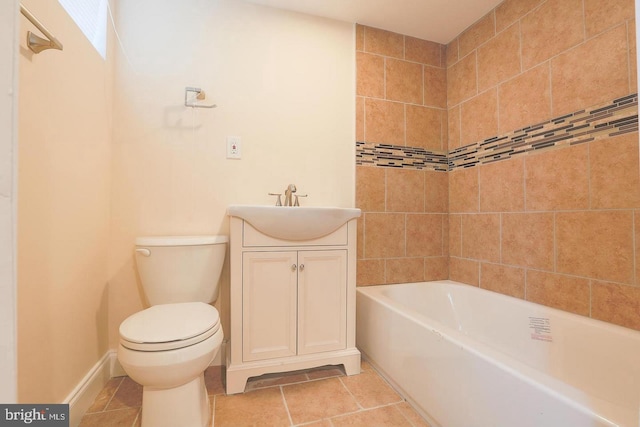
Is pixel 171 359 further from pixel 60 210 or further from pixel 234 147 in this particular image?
pixel 234 147

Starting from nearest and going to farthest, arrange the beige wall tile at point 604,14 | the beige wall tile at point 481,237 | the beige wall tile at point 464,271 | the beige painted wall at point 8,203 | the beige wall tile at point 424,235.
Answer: the beige painted wall at point 8,203 → the beige wall tile at point 604,14 → the beige wall tile at point 481,237 → the beige wall tile at point 464,271 → the beige wall tile at point 424,235

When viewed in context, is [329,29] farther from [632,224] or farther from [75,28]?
[632,224]

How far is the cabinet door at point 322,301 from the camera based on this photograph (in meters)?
1.47

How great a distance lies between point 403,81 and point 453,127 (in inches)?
19.2

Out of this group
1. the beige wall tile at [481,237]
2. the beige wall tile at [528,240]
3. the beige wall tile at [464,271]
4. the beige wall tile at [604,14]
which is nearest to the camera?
the beige wall tile at [604,14]

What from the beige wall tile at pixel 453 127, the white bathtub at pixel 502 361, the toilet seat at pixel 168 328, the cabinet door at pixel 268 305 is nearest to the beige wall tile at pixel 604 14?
the beige wall tile at pixel 453 127

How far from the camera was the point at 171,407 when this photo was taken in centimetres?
105

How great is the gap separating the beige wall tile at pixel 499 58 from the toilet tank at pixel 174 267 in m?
1.87

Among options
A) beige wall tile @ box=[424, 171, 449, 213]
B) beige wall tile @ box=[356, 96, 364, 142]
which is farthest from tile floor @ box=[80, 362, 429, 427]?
beige wall tile @ box=[356, 96, 364, 142]

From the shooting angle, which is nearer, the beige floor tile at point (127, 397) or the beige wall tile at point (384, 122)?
the beige floor tile at point (127, 397)

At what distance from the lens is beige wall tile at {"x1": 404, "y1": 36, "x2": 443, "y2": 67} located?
2.01 m

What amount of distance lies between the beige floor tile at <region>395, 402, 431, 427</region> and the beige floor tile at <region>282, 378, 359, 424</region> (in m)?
0.20

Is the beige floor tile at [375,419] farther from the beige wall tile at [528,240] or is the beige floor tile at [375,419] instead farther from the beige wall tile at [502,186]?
the beige wall tile at [502,186]

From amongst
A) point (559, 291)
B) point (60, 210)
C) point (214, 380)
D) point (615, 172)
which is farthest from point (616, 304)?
point (60, 210)
